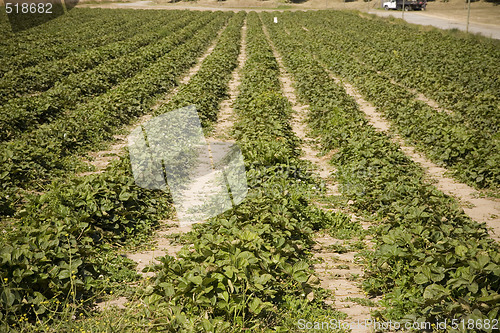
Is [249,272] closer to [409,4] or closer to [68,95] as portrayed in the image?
[68,95]

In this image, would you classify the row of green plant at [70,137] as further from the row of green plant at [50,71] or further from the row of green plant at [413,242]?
the row of green plant at [413,242]

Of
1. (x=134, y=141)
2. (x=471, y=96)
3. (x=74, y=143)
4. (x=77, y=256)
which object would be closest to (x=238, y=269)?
(x=77, y=256)

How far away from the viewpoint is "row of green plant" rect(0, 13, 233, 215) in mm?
7891

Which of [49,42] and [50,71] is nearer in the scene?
[50,71]

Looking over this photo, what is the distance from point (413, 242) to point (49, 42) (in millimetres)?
25333

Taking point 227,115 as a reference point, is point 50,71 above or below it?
above

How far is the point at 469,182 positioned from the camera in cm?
801

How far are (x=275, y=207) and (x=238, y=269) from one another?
1.90 meters

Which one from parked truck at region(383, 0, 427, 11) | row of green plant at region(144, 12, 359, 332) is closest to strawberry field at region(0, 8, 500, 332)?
row of green plant at region(144, 12, 359, 332)

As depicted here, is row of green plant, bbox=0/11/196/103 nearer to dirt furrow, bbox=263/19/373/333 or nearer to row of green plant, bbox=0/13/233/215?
row of green plant, bbox=0/13/233/215

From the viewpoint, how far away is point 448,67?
16422 millimetres

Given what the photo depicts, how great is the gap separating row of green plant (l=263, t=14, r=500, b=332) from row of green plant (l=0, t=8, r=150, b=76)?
1471cm

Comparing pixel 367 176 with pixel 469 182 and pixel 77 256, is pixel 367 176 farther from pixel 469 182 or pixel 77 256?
pixel 77 256

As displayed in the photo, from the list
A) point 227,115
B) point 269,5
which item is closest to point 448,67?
point 227,115
